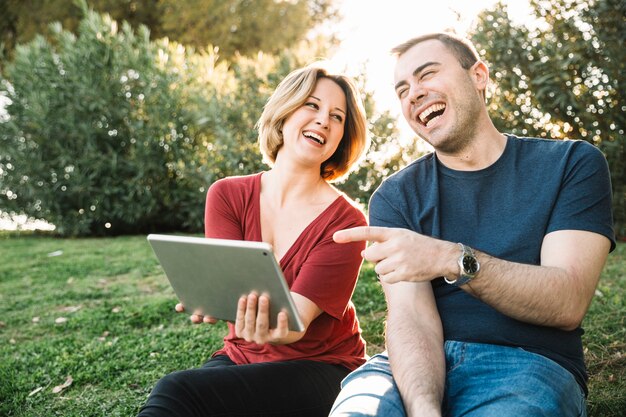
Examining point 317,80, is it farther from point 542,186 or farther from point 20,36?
point 20,36

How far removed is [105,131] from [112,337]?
6757 mm

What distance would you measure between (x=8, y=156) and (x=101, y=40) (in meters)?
2.71

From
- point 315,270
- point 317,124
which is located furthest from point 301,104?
point 315,270

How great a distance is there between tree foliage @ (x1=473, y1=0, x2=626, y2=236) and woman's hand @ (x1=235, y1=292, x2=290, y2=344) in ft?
11.0

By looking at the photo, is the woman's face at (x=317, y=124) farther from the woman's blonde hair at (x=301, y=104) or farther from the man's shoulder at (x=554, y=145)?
the man's shoulder at (x=554, y=145)

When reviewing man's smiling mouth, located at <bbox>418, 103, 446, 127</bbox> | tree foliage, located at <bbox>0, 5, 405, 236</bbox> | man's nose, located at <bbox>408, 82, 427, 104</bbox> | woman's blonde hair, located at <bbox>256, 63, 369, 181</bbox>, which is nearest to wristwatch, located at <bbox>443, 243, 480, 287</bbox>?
man's smiling mouth, located at <bbox>418, 103, 446, 127</bbox>

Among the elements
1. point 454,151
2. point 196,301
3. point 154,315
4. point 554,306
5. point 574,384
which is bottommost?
point 154,315

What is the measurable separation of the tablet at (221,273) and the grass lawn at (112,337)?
1413 mm

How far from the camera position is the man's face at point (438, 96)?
2369 mm

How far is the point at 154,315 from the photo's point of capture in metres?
4.97

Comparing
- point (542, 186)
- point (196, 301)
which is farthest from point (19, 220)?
point (542, 186)

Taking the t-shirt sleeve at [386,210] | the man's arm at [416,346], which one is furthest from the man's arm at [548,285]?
the t-shirt sleeve at [386,210]

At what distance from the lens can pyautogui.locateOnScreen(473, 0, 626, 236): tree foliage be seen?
13.8 ft

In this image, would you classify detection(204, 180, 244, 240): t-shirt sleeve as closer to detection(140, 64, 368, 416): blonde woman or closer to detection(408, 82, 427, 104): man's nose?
detection(140, 64, 368, 416): blonde woman
